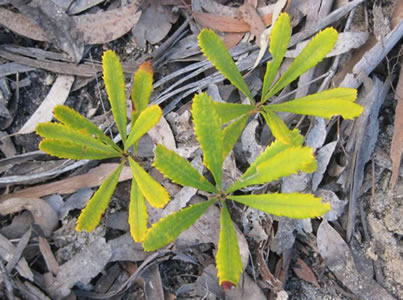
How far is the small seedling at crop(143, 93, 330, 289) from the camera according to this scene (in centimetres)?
125

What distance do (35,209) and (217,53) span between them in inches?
40.3

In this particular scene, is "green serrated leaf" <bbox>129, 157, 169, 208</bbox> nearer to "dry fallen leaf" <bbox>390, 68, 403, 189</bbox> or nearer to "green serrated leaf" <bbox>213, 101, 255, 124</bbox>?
"green serrated leaf" <bbox>213, 101, 255, 124</bbox>

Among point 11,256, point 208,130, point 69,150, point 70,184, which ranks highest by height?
point 208,130

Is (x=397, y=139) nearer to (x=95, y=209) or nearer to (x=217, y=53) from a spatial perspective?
(x=217, y=53)

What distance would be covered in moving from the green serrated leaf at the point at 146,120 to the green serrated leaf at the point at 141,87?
0.38 feet

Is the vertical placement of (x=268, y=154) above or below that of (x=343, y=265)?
above

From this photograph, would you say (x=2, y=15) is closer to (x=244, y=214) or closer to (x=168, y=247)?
(x=168, y=247)

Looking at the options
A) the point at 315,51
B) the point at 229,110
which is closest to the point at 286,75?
the point at 315,51

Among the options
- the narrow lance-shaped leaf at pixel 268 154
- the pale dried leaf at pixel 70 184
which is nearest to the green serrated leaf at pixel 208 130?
the narrow lance-shaped leaf at pixel 268 154

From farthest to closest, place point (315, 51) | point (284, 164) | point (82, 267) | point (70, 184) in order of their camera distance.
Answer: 1. point (70, 184)
2. point (82, 267)
3. point (315, 51)
4. point (284, 164)

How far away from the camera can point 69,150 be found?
143 cm

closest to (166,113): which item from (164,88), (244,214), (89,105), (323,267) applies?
(164,88)

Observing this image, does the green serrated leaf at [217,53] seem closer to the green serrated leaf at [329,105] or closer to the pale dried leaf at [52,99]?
the green serrated leaf at [329,105]

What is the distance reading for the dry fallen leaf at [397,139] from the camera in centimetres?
176
